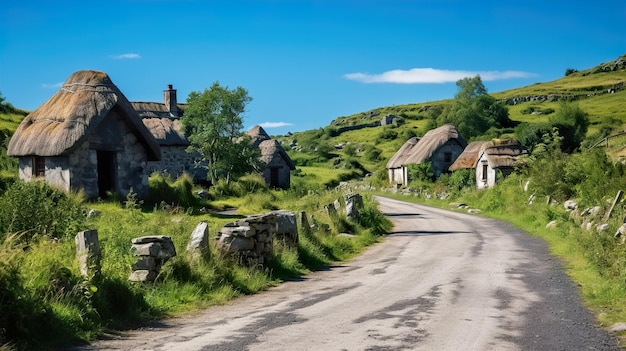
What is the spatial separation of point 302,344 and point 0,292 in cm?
384

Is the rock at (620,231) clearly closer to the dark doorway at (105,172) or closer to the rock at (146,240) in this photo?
the rock at (146,240)

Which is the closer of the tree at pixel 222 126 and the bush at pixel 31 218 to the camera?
the bush at pixel 31 218

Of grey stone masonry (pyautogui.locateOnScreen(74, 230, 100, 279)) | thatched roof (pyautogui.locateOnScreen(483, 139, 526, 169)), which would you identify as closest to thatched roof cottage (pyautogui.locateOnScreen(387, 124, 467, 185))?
thatched roof (pyautogui.locateOnScreen(483, 139, 526, 169))

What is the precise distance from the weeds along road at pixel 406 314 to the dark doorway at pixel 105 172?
14.1 m

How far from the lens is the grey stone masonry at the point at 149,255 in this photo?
1074 centimetres

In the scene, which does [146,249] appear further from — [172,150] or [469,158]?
[469,158]

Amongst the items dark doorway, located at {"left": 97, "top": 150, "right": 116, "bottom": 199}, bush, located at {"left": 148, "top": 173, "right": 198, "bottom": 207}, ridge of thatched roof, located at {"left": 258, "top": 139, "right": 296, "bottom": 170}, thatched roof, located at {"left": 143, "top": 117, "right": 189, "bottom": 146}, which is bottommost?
bush, located at {"left": 148, "top": 173, "right": 198, "bottom": 207}

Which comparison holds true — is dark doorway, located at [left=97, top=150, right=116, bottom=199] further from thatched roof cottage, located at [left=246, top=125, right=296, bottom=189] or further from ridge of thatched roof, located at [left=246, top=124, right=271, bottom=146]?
ridge of thatched roof, located at [left=246, top=124, right=271, bottom=146]

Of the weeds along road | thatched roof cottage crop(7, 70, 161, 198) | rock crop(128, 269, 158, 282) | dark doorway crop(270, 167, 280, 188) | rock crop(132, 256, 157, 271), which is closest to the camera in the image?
the weeds along road

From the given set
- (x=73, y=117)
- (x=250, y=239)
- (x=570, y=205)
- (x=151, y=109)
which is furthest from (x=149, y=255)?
(x=151, y=109)

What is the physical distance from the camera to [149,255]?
10805 mm

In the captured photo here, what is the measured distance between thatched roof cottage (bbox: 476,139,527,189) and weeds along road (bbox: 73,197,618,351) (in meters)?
26.3

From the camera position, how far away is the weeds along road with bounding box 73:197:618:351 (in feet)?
26.0

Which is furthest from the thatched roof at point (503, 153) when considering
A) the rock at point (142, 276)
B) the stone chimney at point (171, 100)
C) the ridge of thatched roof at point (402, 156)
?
the rock at point (142, 276)
